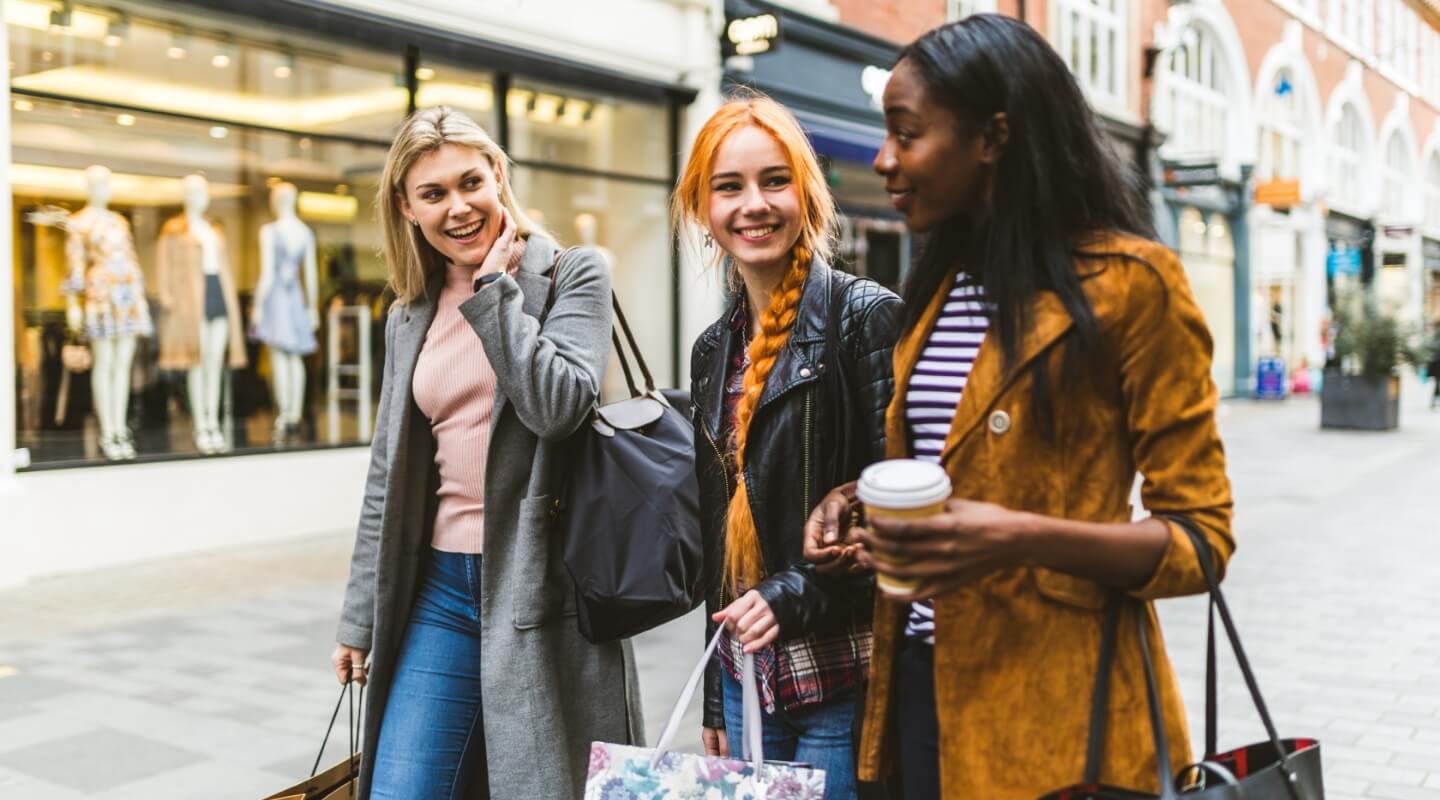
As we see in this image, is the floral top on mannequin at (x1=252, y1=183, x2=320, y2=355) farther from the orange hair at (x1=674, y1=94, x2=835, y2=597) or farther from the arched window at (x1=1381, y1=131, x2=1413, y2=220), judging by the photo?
the arched window at (x1=1381, y1=131, x2=1413, y2=220)

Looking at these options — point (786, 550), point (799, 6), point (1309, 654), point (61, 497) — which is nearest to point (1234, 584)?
point (1309, 654)

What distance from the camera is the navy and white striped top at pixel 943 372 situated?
163cm

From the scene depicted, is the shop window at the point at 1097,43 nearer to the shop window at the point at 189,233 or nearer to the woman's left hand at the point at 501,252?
the shop window at the point at 189,233

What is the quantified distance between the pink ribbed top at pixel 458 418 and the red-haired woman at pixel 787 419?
1.69 ft

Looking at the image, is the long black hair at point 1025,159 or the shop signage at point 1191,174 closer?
the long black hair at point 1025,159

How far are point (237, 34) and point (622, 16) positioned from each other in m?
3.72

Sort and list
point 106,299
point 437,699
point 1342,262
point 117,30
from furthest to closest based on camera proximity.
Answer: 1. point 1342,262
2. point 106,299
3. point 117,30
4. point 437,699

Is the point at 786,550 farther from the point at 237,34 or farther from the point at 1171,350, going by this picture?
the point at 237,34

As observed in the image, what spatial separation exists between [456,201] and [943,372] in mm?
1352

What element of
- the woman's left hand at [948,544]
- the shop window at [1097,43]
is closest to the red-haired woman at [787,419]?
the woman's left hand at [948,544]

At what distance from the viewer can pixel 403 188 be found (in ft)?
8.95

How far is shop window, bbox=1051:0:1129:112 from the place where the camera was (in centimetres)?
1970

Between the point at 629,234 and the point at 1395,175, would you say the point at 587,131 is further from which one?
the point at 1395,175

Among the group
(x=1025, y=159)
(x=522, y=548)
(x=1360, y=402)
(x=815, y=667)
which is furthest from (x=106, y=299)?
(x=1360, y=402)
